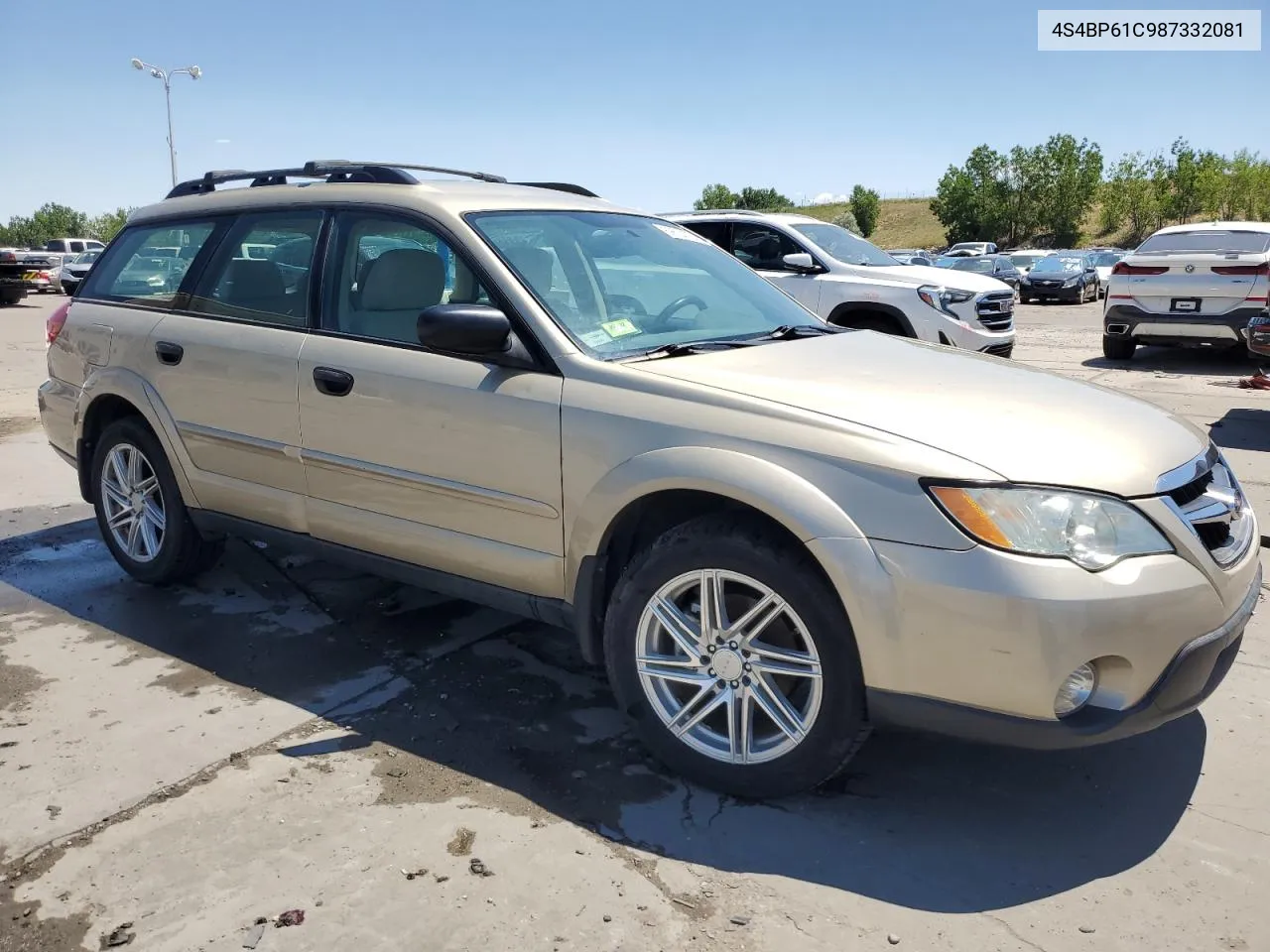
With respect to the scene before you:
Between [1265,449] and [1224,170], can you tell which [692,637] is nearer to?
[1265,449]

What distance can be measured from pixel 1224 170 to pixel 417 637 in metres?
84.2

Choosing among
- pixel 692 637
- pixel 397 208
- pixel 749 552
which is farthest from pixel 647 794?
pixel 397 208

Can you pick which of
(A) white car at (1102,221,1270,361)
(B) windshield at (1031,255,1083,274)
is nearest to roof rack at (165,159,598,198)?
(A) white car at (1102,221,1270,361)

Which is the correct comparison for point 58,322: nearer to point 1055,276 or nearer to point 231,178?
point 231,178

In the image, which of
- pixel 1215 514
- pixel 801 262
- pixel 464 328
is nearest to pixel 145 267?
pixel 464 328

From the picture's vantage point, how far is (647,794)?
2.96 metres

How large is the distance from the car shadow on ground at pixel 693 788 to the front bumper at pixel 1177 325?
957 cm

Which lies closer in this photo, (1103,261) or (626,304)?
(626,304)

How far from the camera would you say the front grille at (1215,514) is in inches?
106

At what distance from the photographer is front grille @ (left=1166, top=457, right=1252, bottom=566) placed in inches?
106

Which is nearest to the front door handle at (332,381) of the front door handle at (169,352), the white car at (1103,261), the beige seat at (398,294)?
the beige seat at (398,294)

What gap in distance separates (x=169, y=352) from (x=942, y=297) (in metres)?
7.37

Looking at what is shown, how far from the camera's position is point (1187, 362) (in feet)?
42.7

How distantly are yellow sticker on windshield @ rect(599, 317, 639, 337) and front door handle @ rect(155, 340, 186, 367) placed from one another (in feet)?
6.55
